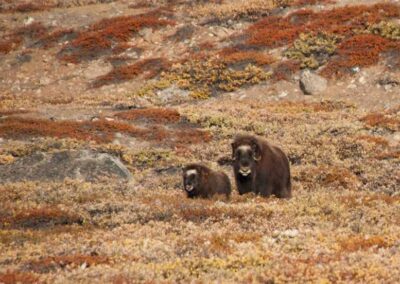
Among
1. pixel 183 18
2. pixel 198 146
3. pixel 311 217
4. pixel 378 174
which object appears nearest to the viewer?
pixel 311 217

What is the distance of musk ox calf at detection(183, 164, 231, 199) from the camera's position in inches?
674

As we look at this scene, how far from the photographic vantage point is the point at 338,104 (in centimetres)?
3597

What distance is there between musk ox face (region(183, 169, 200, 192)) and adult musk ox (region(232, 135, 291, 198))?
1.52 m

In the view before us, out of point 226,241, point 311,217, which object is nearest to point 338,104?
point 311,217

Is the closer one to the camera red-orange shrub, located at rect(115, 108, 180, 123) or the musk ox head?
the musk ox head

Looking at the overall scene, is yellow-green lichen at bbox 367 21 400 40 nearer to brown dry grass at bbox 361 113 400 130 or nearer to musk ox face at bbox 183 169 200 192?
brown dry grass at bbox 361 113 400 130

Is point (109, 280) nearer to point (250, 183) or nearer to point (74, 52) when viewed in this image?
point (250, 183)

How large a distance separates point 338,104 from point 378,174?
14.9 metres

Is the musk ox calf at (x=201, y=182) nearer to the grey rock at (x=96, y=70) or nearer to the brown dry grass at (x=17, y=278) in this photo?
the brown dry grass at (x=17, y=278)

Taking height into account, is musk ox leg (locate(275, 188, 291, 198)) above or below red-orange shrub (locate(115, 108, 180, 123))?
above

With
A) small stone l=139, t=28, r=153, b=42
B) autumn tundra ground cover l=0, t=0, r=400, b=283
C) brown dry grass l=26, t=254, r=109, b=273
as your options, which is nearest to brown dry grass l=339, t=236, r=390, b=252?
autumn tundra ground cover l=0, t=0, r=400, b=283

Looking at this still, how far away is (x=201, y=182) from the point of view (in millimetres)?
17453

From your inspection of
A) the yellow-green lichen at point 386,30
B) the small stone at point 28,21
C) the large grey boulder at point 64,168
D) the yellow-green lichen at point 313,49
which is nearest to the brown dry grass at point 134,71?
the yellow-green lichen at point 313,49

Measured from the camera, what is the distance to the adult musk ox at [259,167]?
15.3 m
